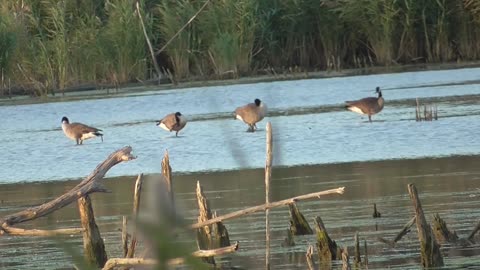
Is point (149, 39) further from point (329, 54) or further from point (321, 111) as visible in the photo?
point (321, 111)

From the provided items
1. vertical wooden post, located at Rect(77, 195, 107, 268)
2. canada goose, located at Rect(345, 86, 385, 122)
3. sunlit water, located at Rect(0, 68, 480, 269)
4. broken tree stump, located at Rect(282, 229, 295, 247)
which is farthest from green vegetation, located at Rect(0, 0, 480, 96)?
vertical wooden post, located at Rect(77, 195, 107, 268)

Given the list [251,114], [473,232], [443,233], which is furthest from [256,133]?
[473,232]

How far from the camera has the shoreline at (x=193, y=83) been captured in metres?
27.1

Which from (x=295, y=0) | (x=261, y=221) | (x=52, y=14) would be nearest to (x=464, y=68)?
(x=295, y=0)

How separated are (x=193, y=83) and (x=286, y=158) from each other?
1412cm

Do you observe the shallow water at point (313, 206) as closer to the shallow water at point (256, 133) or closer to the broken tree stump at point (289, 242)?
the broken tree stump at point (289, 242)

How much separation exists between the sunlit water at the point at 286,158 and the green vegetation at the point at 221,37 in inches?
98.2

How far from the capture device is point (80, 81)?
2894 cm

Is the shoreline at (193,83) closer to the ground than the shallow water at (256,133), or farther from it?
farther from it

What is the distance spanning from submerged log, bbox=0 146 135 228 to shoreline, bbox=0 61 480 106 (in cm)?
2095

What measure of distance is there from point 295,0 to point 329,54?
1.54 meters

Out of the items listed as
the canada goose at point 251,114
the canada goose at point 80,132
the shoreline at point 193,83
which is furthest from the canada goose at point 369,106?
the shoreline at point 193,83

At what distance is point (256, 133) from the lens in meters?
18.0

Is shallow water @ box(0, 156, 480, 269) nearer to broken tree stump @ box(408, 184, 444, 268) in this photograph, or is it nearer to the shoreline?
broken tree stump @ box(408, 184, 444, 268)
